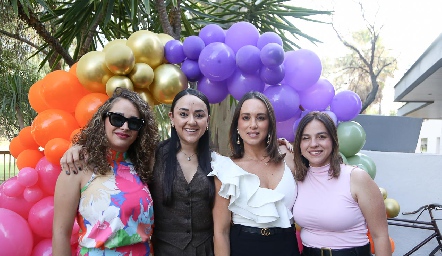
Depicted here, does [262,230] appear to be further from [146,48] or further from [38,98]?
[38,98]

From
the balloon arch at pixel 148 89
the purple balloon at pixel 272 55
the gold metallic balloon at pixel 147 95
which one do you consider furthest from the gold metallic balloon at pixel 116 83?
the purple balloon at pixel 272 55

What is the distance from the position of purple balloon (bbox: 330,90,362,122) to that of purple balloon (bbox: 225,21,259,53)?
0.84 metres

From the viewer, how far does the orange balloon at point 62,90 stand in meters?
2.80

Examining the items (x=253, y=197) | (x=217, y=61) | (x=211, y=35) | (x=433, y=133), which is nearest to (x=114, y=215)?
(x=253, y=197)

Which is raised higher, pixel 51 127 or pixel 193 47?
pixel 193 47

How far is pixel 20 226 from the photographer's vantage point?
256 centimetres

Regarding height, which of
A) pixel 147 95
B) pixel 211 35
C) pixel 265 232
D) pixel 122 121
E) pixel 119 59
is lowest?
pixel 265 232

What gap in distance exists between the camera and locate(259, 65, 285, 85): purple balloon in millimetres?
2854

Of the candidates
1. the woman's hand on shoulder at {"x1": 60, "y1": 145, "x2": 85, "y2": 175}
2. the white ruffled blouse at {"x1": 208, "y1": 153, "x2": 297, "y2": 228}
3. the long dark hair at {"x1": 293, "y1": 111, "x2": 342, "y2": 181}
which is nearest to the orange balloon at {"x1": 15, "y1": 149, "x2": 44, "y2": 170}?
the woman's hand on shoulder at {"x1": 60, "y1": 145, "x2": 85, "y2": 175}

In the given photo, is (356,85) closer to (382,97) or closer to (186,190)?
(382,97)

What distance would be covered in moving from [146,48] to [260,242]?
1686 millimetres

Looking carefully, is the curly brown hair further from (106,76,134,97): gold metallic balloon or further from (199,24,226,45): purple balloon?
(199,24,226,45): purple balloon

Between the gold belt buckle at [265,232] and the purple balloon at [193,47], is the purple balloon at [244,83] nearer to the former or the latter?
the purple balloon at [193,47]

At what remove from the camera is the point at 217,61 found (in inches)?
113
